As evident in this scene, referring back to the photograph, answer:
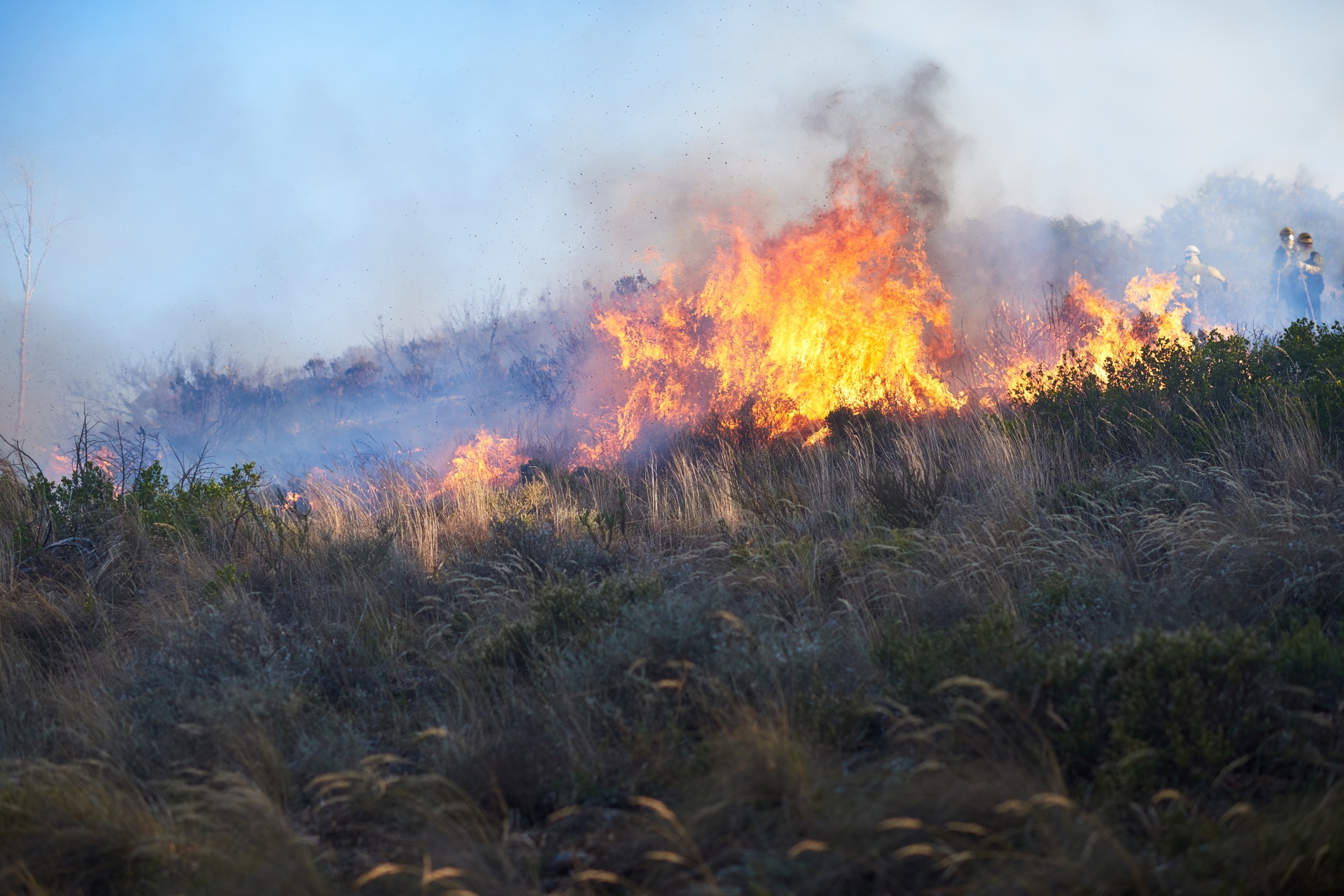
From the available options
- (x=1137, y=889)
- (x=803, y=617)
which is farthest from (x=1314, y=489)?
(x=1137, y=889)

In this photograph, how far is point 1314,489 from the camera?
4715 mm

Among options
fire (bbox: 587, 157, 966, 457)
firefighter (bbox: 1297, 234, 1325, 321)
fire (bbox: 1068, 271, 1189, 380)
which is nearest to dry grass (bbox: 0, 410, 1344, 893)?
fire (bbox: 587, 157, 966, 457)

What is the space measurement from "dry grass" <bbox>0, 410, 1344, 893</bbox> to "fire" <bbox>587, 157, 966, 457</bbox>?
11.9ft

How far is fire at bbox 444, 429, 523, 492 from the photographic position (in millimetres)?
10219

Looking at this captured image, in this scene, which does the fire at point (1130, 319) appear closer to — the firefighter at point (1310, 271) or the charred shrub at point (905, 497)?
the charred shrub at point (905, 497)

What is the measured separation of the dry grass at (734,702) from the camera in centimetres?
214

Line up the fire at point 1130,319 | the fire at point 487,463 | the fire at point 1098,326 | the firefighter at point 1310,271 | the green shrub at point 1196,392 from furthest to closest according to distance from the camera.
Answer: the firefighter at point 1310,271 < the fire at point 1098,326 < the fire at point 1130,319 < the fire at point 487,463 < the green shrub at point 1196,392

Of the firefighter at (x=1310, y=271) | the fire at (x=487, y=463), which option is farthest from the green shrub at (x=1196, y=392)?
the firefighter at (x=1310, y=271)

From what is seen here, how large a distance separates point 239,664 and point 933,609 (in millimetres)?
3567

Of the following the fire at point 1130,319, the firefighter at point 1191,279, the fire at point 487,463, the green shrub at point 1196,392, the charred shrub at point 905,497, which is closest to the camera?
the charred shrub at point 905,497

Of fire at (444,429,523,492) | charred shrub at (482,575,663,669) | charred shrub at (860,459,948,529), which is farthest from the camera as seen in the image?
fire at (444,429,523,492)

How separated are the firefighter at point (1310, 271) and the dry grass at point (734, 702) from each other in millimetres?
14837

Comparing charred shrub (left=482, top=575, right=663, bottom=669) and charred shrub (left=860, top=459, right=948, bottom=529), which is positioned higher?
charred shrub (left=860, top=459, right=948, bottom=529)

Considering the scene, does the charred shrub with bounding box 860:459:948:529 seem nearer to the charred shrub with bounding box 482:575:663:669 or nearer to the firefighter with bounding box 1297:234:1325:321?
the charred shrub with bounding box 482:575:663:669
